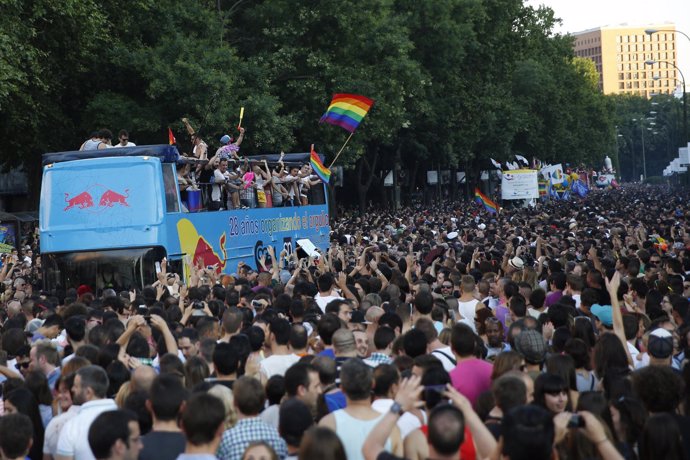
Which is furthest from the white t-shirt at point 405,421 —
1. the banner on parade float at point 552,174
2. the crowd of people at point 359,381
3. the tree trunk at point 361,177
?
the banner on parade float at point 552,174

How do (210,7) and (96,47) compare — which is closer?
(96,47)

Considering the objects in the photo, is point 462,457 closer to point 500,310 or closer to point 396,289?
point 500,310

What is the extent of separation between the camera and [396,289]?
13.5m

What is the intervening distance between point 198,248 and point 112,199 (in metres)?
2.21

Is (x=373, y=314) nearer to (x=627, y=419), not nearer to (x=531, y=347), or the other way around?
(x=531, y=347)

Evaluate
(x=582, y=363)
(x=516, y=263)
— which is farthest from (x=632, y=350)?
(x=516, y=263)

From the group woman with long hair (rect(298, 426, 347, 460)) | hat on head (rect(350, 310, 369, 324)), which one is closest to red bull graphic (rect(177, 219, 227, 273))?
hat on head (rect(350, 310, 369, 324))

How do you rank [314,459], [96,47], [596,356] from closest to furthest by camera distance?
[314,459], [596,356], [96,47]

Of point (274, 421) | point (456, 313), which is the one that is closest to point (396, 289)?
point (456, 313)

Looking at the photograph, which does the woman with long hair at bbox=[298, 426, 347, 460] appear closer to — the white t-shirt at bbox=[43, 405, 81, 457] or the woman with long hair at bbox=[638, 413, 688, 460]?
the woman with long hair at bbox=[638, 413, 688, 460]

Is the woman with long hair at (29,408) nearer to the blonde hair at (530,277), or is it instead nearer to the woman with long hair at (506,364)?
the woman with long hair at (506,364)

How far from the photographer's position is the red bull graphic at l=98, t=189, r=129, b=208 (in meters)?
19.7

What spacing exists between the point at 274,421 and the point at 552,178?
75930 millimetres

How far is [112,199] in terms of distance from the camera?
64.6 ft
